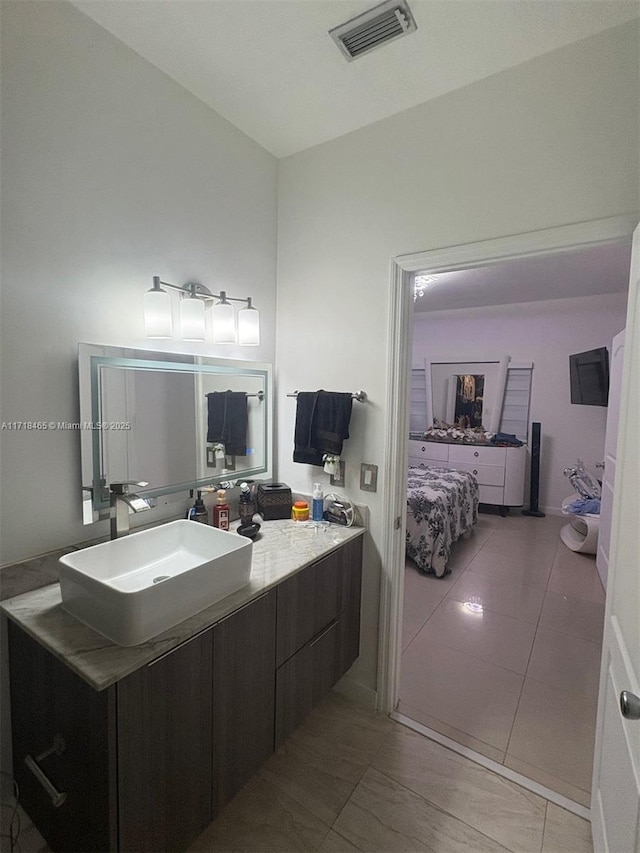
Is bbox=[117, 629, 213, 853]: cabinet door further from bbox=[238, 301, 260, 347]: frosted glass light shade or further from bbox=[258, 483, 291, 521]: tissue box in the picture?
bbox=[238, 301, 260, 347]: frosted glass light shade

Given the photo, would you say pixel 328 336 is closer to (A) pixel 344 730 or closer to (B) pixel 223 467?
(B) pixel 223 467

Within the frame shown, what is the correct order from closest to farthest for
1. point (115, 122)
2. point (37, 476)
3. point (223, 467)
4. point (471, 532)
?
point (37, 476) < point (115, 122) < point (223, 467) < point (471, 532)

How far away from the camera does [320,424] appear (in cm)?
195

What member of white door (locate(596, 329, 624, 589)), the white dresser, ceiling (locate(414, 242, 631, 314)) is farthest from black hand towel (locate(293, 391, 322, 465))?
the white dresser

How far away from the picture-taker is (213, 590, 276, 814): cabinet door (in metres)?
1.28

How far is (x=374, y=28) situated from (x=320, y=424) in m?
1.48

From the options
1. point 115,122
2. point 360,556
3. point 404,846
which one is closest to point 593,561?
point 360,556

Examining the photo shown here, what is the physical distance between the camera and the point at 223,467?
78.0 inches

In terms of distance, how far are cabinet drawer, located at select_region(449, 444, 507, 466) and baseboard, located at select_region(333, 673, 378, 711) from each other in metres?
3.73

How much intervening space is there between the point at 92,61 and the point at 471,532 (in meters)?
4.64

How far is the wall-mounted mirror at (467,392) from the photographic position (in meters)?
5.37

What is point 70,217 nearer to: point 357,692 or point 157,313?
point 157,313

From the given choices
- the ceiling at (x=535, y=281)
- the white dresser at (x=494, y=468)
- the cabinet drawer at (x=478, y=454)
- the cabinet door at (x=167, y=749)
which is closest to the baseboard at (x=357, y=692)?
the cabinet door at (x=167, y=749)

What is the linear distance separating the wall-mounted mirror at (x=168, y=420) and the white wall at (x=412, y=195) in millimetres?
227
